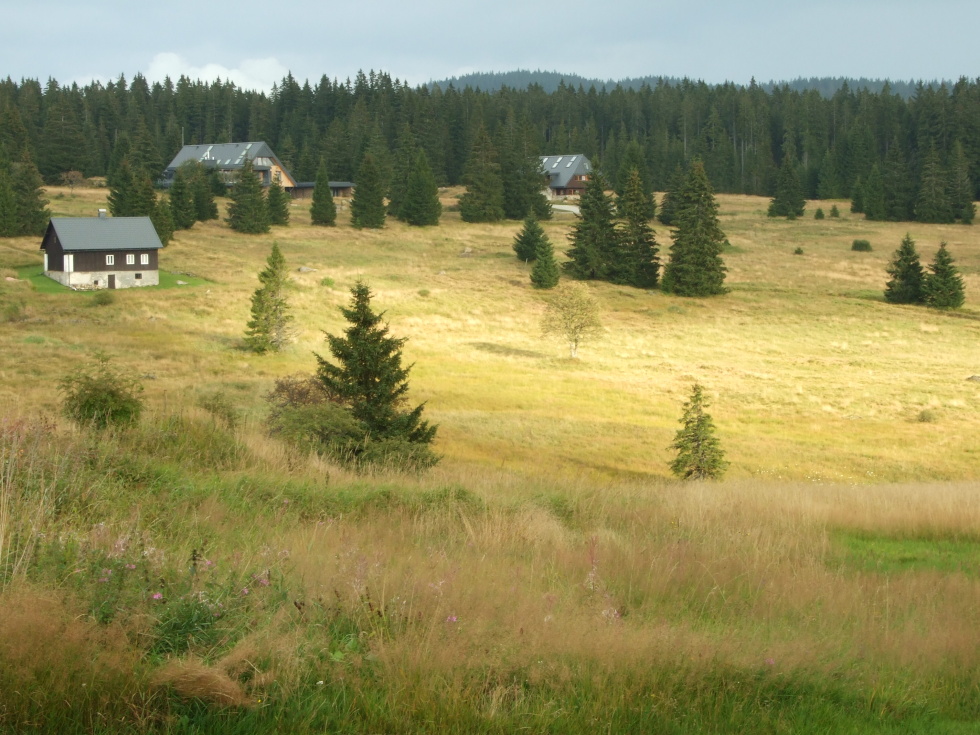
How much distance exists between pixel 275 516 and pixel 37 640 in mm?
3129

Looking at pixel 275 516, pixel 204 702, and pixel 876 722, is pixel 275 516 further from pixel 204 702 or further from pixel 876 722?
pixel 876 722

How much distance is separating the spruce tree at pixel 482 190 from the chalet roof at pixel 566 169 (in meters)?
28.2

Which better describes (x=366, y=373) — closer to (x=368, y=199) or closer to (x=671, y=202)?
(x=368, y=199)

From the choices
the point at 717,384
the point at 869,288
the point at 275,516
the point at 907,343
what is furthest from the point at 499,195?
the point at 275,516

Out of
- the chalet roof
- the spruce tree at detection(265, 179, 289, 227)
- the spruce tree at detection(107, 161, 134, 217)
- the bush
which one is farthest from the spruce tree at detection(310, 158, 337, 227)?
the bush

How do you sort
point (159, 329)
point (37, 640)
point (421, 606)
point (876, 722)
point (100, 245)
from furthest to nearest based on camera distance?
point (100, 245), point (159, 329), point (421, 606), point (876, 722), point (37, 640)

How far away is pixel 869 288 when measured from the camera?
68.4 m

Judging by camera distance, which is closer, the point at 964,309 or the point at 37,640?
the point at 37,640

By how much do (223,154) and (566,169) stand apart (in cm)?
4756

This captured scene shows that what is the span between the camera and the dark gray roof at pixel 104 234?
191 ft

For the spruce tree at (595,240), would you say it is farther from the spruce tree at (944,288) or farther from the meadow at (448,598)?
the meadow at (448,598)

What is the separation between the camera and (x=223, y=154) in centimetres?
11844

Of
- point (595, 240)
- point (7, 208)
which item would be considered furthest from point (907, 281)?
point (7, 208)

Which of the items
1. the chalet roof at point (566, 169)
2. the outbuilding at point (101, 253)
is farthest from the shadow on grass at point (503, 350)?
the chalet roof at point (566, 169)
